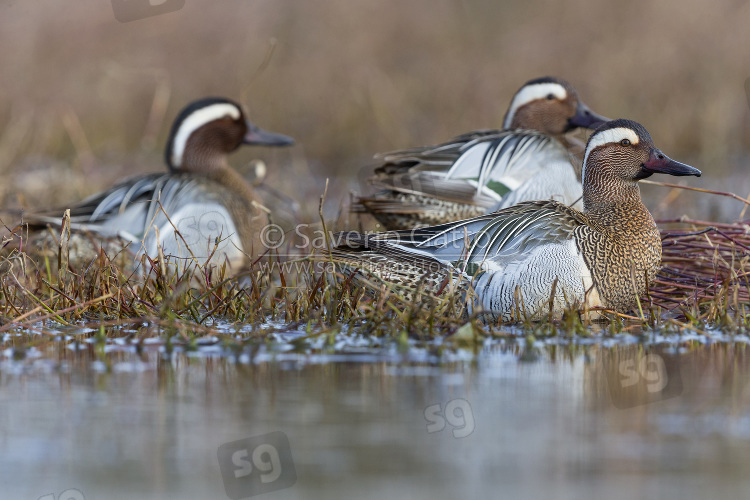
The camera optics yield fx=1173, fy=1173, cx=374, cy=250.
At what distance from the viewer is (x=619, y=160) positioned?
623 cm

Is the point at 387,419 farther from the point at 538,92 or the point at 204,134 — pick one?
the point at 204,134

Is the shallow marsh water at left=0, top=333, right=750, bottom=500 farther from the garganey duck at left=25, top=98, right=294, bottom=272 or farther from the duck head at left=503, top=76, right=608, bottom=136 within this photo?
the duck head at left=503, top=76, right=608, bottom=136

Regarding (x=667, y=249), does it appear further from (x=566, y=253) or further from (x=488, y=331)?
(x=488, y=331)

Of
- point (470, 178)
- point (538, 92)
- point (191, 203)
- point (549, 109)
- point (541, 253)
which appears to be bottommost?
point (541, 253)

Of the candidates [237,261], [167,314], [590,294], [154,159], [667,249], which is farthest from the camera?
[154,159]

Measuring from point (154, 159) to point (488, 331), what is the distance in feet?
26.1

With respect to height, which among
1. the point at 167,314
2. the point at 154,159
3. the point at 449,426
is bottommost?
the point at 449,426

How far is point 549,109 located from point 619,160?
2.23 m

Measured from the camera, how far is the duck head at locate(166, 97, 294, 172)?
28.3 ft

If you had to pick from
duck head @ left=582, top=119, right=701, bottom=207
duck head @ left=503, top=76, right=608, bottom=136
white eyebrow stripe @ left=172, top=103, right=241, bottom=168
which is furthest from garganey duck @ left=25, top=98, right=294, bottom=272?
duck head @ left=582, top=119, right=701, bottom=207

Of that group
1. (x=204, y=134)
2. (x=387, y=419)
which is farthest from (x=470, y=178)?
(x=387, y=419)

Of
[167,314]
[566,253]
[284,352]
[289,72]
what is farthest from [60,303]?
[289,72]

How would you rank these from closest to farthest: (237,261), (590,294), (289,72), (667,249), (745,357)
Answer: (745,357) < (590,294) < (667,249) < (237,261) < (289,72)

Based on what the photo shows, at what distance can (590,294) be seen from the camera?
5664 millimetres
